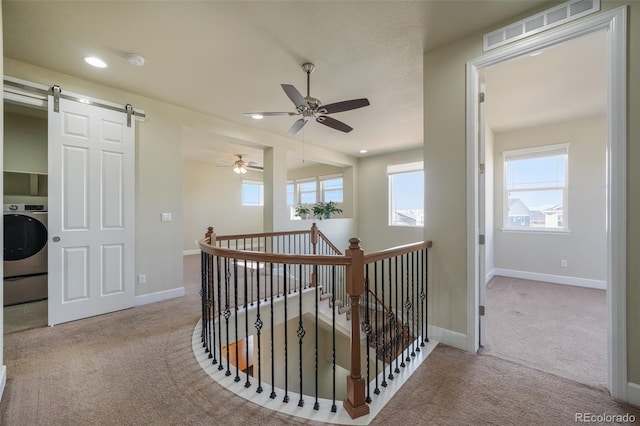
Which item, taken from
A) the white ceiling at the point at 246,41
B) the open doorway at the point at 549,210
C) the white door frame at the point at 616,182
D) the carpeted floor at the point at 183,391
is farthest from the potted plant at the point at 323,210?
the white door frame at the point at 616,182

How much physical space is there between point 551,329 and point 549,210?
9.33 feet

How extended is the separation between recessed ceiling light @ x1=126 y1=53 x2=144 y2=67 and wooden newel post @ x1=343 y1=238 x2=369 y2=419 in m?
2.71

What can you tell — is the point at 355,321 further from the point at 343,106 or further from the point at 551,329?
the point at 551,329

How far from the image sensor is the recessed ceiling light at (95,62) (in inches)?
103

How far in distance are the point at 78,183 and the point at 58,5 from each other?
172cm

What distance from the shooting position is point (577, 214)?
443 centimetres

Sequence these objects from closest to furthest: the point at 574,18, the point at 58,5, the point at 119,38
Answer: the point at 574,18
the point at 58,5
the point at 119,38

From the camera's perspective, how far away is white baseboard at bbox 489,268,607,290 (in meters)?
4.24

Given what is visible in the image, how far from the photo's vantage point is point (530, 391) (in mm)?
1794

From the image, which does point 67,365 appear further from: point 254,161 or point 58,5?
point 254,161

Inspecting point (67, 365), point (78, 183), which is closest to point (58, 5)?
point (78, 183)

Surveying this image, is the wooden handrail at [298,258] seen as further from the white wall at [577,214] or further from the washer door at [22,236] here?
the white wall at [577,214]

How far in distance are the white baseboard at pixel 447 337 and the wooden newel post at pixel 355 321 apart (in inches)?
44.8

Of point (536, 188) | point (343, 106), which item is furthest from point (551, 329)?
point (343, 106)
